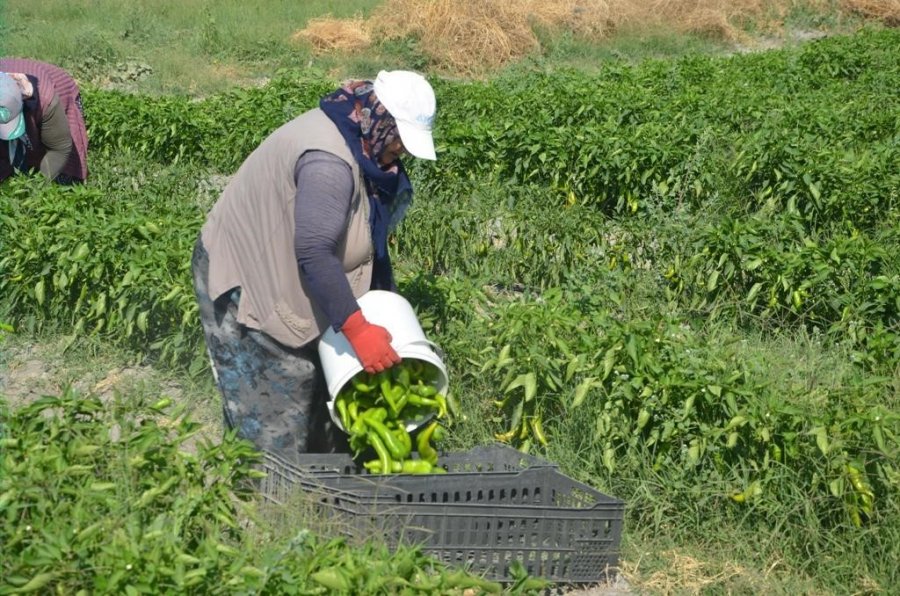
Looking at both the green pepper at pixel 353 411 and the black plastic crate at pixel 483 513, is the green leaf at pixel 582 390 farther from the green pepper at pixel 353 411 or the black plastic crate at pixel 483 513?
the green pepper at pixel 353 411

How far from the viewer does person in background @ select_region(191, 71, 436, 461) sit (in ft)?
11.2

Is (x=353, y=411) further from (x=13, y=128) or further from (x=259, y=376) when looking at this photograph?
(x=13, y=128)

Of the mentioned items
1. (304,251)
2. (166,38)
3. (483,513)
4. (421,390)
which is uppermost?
(304,251)

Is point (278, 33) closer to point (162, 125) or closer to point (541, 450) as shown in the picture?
point (162, 125)

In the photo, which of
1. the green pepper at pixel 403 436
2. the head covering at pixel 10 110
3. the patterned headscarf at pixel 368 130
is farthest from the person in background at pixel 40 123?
the green pepper at pixel 403 436

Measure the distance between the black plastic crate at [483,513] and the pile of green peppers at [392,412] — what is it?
11 cm

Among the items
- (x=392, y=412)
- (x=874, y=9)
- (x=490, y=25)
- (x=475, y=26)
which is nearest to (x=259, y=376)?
(x=392, y=412)

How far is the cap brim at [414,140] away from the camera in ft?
11.2

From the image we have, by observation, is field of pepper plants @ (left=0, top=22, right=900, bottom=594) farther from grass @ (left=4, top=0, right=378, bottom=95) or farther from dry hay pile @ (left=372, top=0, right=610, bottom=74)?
dry hay pile @ (left=372, top=0, right=610, bottom=74)

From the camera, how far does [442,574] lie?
285cm

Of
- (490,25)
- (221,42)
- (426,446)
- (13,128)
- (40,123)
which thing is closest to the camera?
(426,446)

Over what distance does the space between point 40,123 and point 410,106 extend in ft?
10.1

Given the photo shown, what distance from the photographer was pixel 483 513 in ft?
11.2

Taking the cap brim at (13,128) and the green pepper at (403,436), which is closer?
the green pepper at (403,436)
